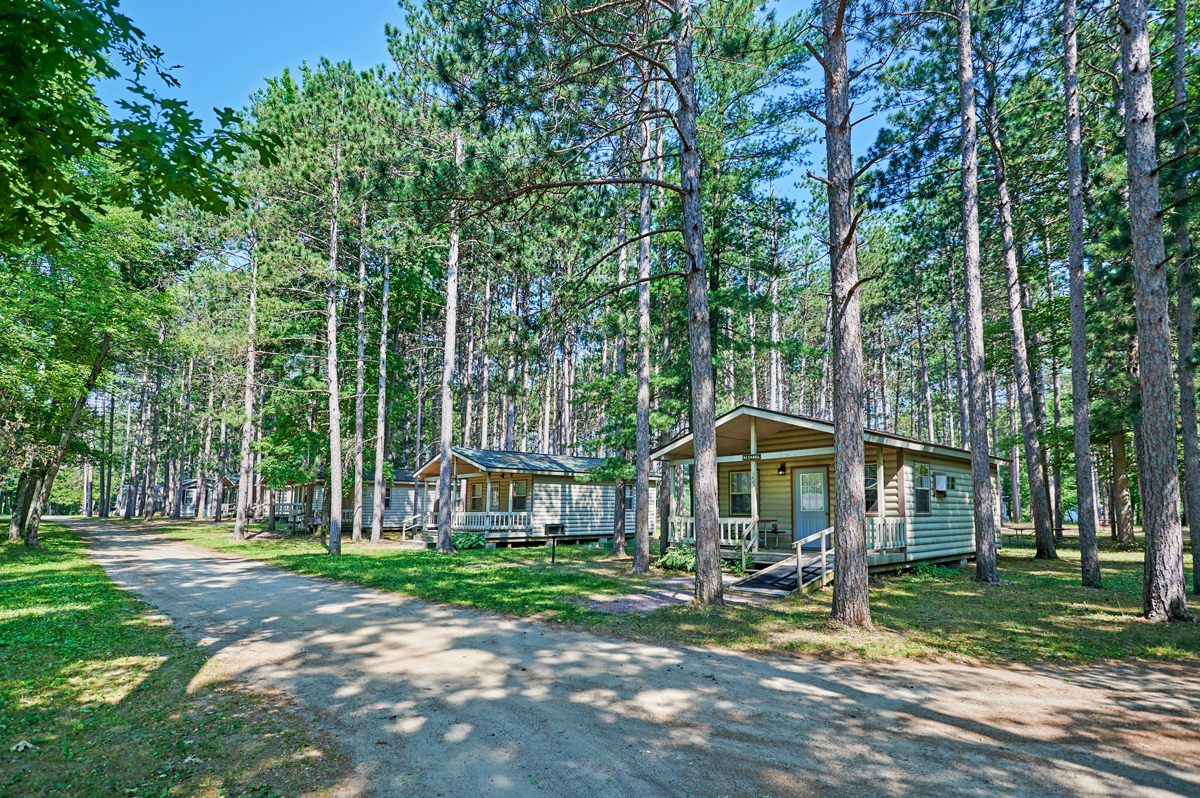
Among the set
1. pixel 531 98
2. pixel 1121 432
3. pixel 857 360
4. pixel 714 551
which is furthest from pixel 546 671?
pixel 1121 432

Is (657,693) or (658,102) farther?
(658,102)

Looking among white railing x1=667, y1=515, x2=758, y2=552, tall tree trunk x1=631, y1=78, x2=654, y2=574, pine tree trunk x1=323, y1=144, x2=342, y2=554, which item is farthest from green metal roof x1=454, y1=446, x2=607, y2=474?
tall tree trunk x1=631, y1=78, x2=654, y2=574

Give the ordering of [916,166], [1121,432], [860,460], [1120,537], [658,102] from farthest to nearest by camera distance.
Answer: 1. [1120,537]
2. [1121,432]
3. [658,102]
4. [916,166]
5. [860,460]

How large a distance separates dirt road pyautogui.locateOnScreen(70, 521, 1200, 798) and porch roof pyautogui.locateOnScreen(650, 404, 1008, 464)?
6.68m

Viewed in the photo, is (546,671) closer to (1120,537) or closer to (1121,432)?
(1121,432)

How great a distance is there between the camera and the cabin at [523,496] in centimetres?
2305

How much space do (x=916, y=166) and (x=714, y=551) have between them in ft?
39.3

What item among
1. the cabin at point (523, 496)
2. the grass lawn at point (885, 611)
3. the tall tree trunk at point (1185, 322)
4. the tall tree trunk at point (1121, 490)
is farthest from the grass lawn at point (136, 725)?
the tall tree trunk at point (1121, 490)

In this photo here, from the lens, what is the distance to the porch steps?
11.2 m

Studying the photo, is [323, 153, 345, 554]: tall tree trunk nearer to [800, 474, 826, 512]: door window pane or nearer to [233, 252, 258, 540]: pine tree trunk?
[233, 252, 258, 540]: pine tree trunk

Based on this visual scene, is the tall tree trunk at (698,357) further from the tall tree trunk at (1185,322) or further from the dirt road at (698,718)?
the tall tree trunk at (1185,322)

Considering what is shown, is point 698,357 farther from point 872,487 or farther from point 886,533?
point 872,487

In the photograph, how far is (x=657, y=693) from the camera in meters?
5.28

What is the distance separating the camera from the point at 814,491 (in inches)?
625
